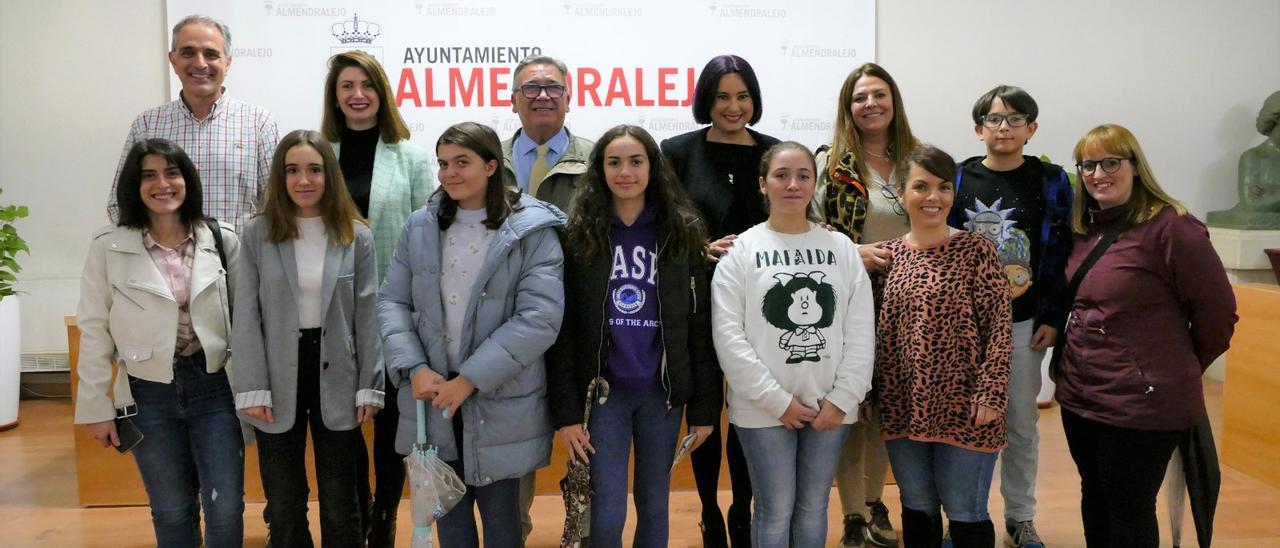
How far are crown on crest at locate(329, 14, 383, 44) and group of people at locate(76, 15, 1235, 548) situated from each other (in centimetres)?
274

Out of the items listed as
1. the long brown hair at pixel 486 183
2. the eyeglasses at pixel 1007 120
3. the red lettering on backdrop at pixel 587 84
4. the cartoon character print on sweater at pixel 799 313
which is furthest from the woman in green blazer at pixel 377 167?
the red lettering on backdrop at pixel 587 84

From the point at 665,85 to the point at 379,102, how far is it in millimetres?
2565

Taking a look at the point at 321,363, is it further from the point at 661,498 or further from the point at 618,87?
the point at 618,87

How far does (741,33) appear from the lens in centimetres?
498

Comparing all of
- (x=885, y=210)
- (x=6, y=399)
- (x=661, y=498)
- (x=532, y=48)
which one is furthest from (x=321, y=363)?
(x=6, y=399)

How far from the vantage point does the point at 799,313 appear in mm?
2152

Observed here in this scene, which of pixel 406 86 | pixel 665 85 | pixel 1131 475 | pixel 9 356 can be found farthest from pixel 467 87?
pixel 1131 475

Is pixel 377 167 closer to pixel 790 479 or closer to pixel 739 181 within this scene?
pixel 739 181

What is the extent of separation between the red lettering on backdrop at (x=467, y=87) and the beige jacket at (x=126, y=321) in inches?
110

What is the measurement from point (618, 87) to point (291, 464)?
3.22 metres

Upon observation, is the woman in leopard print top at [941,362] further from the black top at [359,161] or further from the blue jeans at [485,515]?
the black top at [359,161]

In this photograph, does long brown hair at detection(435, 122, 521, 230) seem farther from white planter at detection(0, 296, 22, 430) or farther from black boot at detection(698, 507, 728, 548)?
white planter at detection(0, 296, 22, 430)

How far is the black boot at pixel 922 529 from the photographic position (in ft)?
7.39

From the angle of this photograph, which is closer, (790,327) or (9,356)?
(790,327)
